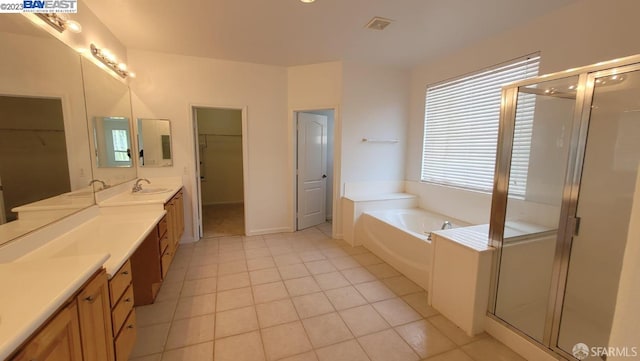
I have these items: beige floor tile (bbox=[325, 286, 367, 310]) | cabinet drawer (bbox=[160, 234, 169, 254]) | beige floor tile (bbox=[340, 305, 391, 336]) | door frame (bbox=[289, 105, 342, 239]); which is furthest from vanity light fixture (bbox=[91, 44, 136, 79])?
beige floor tile (bbox=[340, 305, 391, 336])

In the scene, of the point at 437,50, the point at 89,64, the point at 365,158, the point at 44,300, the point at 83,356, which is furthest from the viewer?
the point at 365,158

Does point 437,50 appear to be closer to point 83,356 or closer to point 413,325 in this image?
point 413,325

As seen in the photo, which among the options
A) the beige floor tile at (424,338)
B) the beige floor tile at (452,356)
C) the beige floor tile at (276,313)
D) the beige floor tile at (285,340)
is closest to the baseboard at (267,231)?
the beige floor tile at (276,313)

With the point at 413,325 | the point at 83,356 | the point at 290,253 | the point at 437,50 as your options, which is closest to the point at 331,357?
the point at 413,325

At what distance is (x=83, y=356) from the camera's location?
107 cm

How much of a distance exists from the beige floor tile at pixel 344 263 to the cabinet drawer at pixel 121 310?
201 cm

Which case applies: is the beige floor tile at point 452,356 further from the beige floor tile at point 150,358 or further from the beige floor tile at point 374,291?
the beige floor tile at point 150,358

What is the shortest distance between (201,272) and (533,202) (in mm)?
3240

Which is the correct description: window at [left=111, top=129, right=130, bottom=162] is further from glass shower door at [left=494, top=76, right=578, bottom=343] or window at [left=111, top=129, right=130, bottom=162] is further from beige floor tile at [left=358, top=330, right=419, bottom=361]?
glass shower door at [left=494, top=76, right=578, bottom=343]

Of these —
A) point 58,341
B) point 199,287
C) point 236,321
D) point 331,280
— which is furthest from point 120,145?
point 331,280

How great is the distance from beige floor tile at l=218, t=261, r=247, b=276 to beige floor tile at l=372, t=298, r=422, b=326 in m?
1.54

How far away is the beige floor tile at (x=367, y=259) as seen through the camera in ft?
10.3

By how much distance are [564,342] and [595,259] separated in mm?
615

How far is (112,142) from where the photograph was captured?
8.89 ft
